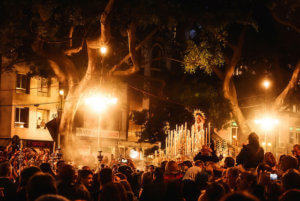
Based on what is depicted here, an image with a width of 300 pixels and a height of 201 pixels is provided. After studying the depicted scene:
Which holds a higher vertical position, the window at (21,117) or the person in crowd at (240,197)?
the window at (21,117)

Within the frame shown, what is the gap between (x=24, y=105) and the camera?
3219cm

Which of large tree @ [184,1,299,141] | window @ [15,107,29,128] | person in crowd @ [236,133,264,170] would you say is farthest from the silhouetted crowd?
window @ [15,107,29,128]

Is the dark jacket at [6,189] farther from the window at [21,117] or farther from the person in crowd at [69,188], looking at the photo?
the window at [21,117]

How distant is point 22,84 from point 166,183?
2765 cm

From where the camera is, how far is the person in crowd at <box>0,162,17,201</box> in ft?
21.8

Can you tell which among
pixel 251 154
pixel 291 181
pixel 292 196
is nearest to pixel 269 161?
pixel 251 154

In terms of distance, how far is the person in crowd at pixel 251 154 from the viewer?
934 cm

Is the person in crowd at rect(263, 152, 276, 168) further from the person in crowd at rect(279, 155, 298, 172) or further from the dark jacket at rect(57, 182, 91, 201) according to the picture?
the dark jacket at rect(57, 182, 91, 201)

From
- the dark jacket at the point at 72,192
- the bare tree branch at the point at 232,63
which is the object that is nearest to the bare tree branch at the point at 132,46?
the bare tree branch at the point at 232,63

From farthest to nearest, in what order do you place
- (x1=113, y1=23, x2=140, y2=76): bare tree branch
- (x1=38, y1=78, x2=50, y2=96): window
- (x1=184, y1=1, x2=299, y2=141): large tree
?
(x1=38, y1=78, x2=50, y2=96): window
(x1=184, y1=1, x2=299, y2=141): large tree
(x1=113, y1=23, x2=140, y2=76): bare tree branch

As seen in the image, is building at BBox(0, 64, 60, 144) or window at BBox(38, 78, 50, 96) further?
window at BBox(38, 78, 50, 96)

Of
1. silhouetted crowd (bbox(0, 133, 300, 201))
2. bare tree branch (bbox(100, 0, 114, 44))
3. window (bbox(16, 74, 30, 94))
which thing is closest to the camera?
silhouetted crowd (bbox(0, 133, 300, 201))

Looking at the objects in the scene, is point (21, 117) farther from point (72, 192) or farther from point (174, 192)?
point (72, 192)

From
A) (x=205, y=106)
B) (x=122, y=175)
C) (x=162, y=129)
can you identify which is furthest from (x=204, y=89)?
(x=122, y=175)
